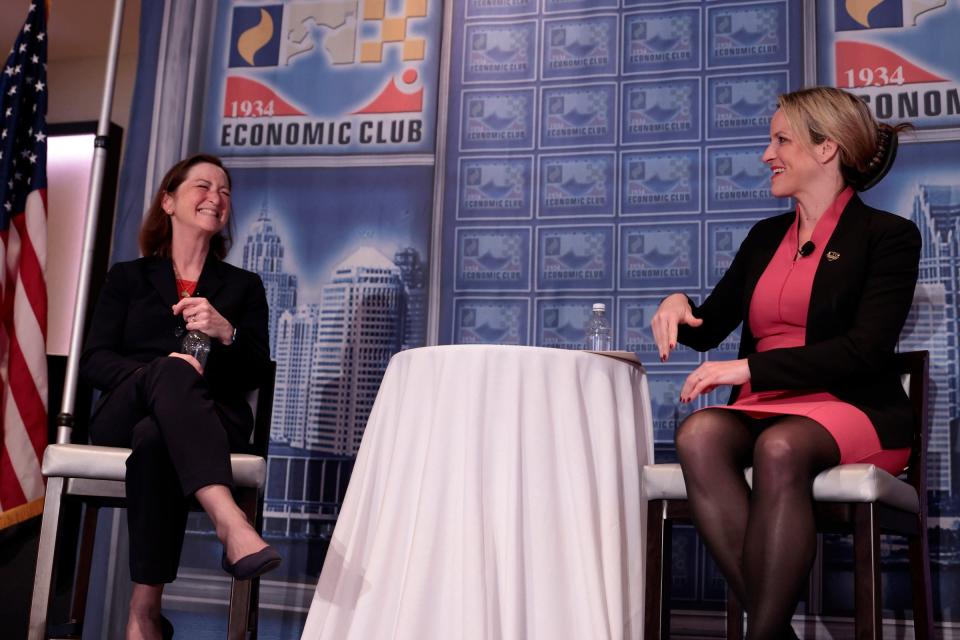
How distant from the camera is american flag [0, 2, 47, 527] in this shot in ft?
10.4

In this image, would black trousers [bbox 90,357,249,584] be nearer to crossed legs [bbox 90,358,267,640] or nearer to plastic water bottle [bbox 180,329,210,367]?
crossed legs [bbox 90,358,267,640]

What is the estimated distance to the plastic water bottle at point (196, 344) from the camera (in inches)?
95.3

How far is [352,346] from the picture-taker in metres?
3.34

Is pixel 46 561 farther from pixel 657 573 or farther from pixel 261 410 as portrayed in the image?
pixel 657 573

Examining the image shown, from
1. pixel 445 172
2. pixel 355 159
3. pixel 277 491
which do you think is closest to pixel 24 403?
pixel 277 491

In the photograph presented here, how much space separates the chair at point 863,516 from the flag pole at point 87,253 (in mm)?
1964

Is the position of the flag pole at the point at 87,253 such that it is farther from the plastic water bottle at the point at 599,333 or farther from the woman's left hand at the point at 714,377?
the woman's left hand at the point at 714,377

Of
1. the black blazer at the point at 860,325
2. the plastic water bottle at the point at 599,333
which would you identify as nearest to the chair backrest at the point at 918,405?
the black blazer at the point at 860,325

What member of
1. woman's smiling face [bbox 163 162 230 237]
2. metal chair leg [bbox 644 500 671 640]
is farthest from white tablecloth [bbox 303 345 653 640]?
woman's smiling face [bbox 163 162 230 237]

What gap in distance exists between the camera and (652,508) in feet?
6.86

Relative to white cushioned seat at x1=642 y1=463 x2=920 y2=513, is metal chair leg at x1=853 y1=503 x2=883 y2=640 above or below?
below

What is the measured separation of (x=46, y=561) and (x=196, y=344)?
604 millimetres

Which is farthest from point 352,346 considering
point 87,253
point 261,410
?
point 87,253

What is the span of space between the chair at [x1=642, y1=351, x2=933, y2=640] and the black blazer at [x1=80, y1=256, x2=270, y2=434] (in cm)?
111
